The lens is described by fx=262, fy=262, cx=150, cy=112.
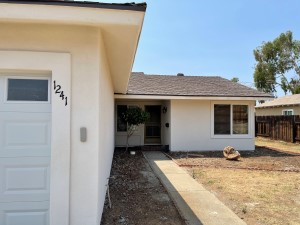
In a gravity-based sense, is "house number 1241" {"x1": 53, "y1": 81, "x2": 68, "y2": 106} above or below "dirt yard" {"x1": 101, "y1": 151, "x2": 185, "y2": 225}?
above

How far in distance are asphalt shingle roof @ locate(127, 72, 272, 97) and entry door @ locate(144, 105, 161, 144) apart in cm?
129

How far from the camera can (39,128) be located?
3604 millimetres

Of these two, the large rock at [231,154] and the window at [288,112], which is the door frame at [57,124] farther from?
the window at [288,112]

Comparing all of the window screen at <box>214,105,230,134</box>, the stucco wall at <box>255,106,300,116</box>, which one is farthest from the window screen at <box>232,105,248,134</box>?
the stucco wall at <box>255,106,300,116</box>

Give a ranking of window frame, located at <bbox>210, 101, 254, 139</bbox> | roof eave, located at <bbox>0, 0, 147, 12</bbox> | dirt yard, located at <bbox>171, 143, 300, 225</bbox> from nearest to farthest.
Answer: roof eave, located at <bbox>0, 0, 147, 12</bbox>
dirt yard, located at <bbox>171, 143, 300, 225</bbox>
window frame, located at <bbox>210, 101, 254, 139</bbox>

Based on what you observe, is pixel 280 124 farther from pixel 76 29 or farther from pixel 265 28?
pixel 265 28

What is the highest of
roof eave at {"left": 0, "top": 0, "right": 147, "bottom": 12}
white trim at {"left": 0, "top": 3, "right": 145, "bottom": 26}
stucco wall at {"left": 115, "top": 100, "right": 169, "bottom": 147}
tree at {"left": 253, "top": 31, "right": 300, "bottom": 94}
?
tree at {"left": 253, "top": 31, "right": 300, "bottom": 94}

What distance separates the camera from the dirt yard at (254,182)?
505 centimetres

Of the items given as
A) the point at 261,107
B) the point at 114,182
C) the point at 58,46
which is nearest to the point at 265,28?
the point at 261,107

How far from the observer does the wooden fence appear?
687 inches

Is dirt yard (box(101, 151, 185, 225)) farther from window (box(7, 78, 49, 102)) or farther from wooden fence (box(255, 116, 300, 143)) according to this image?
wooden fence (box(255, 116, 300, 143))

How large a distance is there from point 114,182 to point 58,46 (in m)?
4.55

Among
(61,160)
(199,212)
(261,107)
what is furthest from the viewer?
(261,107)

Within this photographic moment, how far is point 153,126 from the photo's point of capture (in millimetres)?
14570
